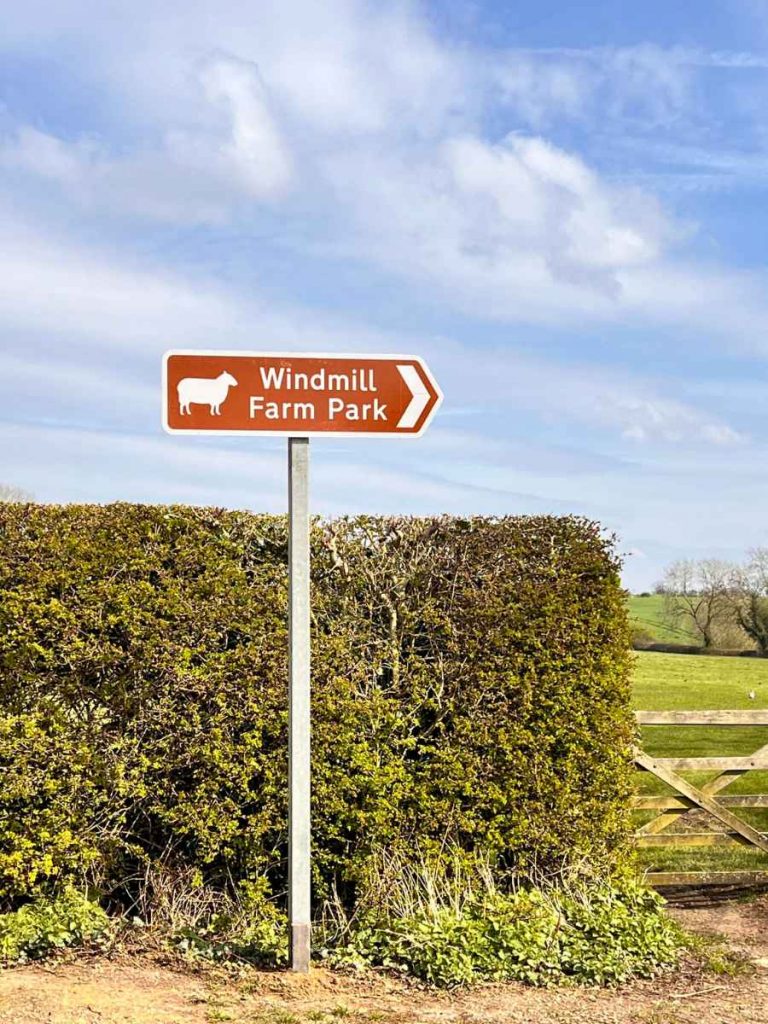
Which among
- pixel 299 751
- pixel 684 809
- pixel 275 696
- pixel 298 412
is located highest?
pixel 298 412

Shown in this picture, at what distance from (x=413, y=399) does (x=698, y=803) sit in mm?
5189

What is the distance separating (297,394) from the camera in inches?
272

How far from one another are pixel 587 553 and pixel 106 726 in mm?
4021

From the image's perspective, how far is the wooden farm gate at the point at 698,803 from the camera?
949 centimetres

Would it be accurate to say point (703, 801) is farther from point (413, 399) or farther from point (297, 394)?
point (297, 394)

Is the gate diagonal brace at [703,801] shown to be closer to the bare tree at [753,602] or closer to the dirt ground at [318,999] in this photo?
the dirt ground at [318,999]

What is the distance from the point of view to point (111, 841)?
25.5ft

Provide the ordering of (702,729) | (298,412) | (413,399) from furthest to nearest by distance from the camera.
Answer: (702,729) → (413,399) → (298,412)

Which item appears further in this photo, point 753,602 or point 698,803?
point 753,602

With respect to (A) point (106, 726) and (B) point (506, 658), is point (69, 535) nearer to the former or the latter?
(A) point (106, 726)

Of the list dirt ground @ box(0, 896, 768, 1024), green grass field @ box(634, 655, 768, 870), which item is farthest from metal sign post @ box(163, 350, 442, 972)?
green grass field @ box(634, 655, 768, 870)

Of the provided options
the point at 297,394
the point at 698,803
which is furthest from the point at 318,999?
the point at 698,803

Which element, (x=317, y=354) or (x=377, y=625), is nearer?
(x=317, y=354)

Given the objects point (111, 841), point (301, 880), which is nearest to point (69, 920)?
point (111, 841)
